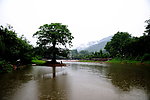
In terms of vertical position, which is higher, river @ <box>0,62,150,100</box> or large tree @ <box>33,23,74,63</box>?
large tree @ <box>33,23,74,63</box>

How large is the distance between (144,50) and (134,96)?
3343 cm

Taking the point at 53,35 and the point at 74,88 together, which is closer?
the point at 74,88

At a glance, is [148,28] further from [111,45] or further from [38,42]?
[38,42]

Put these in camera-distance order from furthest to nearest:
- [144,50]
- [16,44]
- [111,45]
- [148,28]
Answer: [111,45] < [144,50] < [148,28] < [16,44]

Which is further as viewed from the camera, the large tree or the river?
the large tree

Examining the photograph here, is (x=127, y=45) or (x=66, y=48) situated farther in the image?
(x=127, y=45)

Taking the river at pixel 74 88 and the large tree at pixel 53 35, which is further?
the large tree at pixel 53 35

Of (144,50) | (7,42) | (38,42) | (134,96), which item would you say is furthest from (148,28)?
(7,42)

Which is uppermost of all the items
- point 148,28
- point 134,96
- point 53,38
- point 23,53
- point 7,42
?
point 148,28

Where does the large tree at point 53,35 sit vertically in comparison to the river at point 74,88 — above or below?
above

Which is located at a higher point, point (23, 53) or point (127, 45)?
point (127, 45)

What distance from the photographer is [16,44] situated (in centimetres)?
1977

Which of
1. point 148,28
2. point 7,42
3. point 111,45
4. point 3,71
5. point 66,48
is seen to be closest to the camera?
point 3,71

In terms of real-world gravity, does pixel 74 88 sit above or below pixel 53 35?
below
